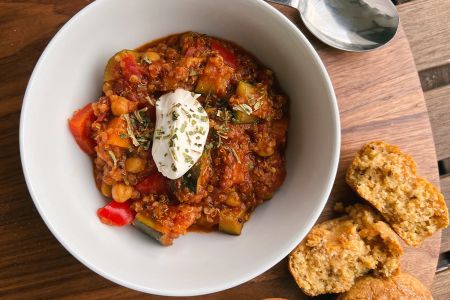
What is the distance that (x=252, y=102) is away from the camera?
3.25 meters

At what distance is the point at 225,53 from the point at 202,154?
0.72 m

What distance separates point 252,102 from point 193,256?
1070mm

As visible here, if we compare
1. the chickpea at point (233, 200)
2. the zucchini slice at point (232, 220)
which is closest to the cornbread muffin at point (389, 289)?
the zucchini slice at point (232, 220)

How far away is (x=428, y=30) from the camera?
416 cm

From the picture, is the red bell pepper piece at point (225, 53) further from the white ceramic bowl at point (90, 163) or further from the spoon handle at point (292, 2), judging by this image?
the spoon handle at point (292, 2)

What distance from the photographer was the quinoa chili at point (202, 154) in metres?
3.23

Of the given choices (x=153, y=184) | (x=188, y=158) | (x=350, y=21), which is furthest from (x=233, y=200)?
(x=350, y=21)

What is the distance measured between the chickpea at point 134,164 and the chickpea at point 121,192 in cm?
11

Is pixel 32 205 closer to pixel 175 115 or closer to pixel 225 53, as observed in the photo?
pixel 175 115

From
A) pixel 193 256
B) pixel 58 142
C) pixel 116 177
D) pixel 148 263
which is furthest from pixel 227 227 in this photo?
pixel 58 142

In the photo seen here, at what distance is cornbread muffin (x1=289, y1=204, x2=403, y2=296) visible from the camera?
3562 mm

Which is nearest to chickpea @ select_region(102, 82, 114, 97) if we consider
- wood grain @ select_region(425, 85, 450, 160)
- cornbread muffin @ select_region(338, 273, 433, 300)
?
cornbread muffin @ select_region(338, 273, 433, 300)

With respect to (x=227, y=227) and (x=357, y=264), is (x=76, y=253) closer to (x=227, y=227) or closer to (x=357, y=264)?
(x=227, y=227)

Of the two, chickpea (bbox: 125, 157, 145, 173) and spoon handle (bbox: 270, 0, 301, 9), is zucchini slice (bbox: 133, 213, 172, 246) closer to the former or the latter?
chickpea (bbox: 125, 157, 145, 173)
